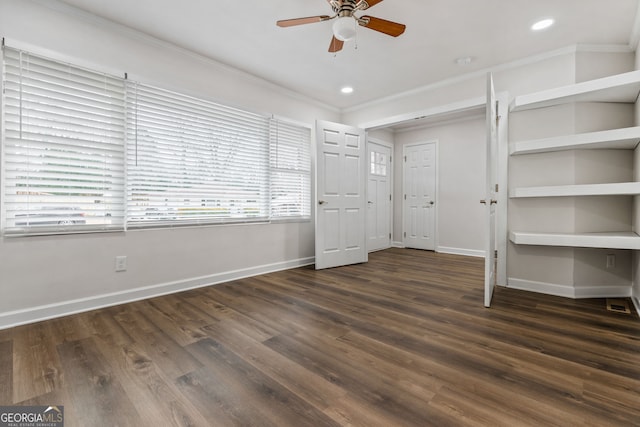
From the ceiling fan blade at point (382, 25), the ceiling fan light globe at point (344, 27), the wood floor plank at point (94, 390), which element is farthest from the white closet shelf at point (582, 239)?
the wood floor plank at point (94, 390)

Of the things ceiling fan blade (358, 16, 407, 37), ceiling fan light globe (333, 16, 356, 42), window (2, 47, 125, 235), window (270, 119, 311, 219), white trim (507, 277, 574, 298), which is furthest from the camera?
window (270, 119, 311, 219)

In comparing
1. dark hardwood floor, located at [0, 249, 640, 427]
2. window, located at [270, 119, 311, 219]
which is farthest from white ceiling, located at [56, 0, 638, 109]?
dark hardwood floor, located at [0, 249, 640, 427]

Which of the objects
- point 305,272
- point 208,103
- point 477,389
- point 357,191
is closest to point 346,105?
point 357,191

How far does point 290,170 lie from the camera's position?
430cm

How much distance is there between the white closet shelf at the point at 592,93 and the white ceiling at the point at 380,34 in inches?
21.5

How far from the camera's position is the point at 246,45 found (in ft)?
9.96

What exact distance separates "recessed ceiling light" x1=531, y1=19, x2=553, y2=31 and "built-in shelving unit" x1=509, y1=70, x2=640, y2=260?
1.85ft

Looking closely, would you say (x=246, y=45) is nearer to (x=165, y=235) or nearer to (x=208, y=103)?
(x=208, y=103)

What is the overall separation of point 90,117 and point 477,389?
346 cm

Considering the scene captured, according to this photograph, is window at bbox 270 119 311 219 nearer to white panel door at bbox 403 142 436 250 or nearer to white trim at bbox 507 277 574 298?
white panel door at bbox 403 142 436 250

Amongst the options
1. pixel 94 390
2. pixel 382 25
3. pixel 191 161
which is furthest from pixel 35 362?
pixel 382 25

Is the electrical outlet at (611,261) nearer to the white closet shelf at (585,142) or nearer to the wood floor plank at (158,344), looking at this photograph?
the white closet shelf at (585,142)

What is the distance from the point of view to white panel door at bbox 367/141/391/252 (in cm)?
576

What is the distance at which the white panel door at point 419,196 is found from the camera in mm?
5734
